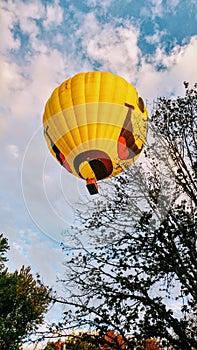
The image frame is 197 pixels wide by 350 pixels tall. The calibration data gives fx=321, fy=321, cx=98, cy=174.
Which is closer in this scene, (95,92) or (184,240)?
(184,240)

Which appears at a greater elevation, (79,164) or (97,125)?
(97,125)

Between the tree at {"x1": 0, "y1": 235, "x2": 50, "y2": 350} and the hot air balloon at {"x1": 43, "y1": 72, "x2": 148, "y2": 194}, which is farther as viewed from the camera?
the tree at {"x1": 0, "y1": 235, "x2": 50, "y2": 350}

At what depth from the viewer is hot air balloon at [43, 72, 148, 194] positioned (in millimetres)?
9922

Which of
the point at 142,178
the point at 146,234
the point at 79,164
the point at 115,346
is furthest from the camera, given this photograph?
the point at 79,164

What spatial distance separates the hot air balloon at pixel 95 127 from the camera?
992 cm

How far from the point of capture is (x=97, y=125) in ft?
32.9

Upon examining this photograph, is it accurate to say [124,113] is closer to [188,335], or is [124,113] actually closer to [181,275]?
[181,275]

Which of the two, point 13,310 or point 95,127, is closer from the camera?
point 95,127

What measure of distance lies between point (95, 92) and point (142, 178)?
3.41m

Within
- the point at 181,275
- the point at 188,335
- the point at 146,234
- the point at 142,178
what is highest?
the point at 142,178

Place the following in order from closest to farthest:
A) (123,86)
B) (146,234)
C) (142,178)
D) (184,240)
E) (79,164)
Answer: (184,240) → (146,234) → (142,178) → (79,164) → (123,86)

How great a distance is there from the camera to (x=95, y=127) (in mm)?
10016

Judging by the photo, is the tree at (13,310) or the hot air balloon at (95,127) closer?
the hot air balloon at (95,127)

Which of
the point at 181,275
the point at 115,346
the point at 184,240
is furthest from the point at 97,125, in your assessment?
the point at 115,346
